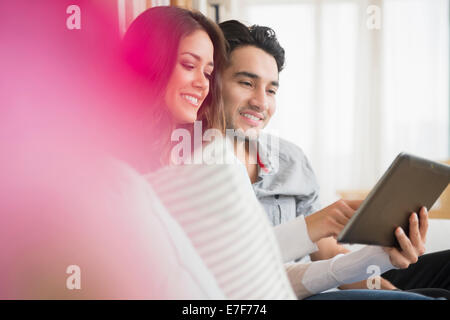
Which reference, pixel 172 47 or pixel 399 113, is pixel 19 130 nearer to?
pixel 172 47

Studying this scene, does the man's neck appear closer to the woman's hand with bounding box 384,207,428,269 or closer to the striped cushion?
the woman's hand with bounding box 384,207,428,269

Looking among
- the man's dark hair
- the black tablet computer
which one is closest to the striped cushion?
the black tablet computer

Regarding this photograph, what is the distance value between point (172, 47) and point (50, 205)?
0.43 metres

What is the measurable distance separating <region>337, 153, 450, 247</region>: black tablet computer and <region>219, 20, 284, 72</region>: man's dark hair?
555 mm

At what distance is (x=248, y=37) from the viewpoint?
3.23 feet

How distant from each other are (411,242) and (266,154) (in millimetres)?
458

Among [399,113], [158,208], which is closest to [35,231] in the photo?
[158,208]

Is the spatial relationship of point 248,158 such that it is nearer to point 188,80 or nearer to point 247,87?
point 247,87

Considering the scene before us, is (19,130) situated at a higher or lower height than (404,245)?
higher

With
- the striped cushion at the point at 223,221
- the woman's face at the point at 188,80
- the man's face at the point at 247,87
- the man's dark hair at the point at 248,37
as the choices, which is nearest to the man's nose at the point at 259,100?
the man's face at the point at 247,87

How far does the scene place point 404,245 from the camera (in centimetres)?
57

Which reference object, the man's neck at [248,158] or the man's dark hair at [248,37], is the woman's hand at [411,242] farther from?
the man's dark hair at [248,37]

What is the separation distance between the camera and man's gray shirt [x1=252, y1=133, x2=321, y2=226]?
912mm

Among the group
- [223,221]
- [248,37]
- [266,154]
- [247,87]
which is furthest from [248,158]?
[223,221]
